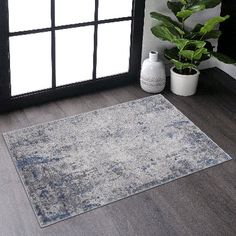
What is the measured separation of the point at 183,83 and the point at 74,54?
0.71 metres

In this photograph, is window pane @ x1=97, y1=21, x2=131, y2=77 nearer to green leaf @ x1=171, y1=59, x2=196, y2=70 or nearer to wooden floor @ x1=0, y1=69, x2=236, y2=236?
green leaf @ x1=171, y1=59, x2=196, y2=70

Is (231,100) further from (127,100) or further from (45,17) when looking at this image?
(45,17)

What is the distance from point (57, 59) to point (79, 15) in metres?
0.29

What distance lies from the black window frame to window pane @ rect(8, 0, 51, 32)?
0.09 ft

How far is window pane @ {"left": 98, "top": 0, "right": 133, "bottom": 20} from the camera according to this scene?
270cm

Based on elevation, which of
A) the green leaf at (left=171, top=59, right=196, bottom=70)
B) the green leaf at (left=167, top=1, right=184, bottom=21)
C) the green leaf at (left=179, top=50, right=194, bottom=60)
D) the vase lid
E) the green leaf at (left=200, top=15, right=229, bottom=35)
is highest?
the green leaf at (left=167, top=1, right=184, bottom=21)

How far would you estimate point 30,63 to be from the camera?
2680 mm

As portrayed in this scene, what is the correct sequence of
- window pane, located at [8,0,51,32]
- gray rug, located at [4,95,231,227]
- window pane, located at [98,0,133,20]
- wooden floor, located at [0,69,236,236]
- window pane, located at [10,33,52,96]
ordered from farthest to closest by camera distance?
window pane, located at [98,0,133,20]
window pane, located at [10,33,52,96]
window pane, located at [8,0,51,32]
gray rug, located at [4,95,231,227]
wooden floor, located at [0,69,236,236]

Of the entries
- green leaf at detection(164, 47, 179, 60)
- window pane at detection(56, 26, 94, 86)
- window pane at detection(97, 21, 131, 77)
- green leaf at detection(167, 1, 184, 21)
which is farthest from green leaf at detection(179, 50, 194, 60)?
window pane at detection(56, 26, 94, 86)

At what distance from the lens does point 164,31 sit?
9.06ft

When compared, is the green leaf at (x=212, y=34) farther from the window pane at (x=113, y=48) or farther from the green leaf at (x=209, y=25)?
the window pane at (x=113, y=48)

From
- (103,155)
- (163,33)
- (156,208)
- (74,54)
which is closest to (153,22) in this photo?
(163,33)

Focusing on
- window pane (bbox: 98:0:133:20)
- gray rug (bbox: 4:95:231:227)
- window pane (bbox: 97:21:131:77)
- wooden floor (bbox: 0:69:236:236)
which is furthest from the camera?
window pane (bbox: 97:21:131:77)

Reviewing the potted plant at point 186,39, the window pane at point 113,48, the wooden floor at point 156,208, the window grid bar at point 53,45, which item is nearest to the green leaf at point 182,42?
the potted plant at point 186,39
